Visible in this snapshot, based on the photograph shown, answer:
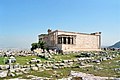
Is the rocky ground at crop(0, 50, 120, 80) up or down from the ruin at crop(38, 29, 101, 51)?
down

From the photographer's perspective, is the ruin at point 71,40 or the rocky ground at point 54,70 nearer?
the rocky ground at point 54,70

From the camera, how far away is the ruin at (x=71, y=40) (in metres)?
71.8

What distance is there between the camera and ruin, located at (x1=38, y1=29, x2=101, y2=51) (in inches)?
2827

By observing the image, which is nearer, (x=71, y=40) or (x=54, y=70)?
(x=54, y=70)

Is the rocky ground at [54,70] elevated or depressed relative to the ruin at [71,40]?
depressed

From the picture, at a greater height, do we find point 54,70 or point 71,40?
point 71,40

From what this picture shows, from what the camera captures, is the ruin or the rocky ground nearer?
the rocky ground

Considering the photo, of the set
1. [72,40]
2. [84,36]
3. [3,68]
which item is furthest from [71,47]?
[3,68]

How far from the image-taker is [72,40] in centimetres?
7475

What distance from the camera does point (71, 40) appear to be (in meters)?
74.1

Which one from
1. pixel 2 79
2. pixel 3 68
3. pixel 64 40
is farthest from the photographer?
pixel 64 40

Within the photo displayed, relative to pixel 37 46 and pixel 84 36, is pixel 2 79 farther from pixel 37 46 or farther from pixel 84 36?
pixel 84 36

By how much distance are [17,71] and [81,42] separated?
5493cm

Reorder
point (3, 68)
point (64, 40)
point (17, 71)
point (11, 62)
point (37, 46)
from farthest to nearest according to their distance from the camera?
point (64, 40), point (37, 46), point (11, 62), point (3, 68), point (17, 71)
